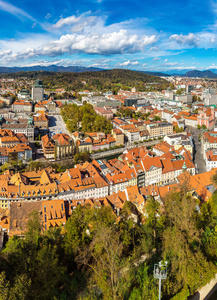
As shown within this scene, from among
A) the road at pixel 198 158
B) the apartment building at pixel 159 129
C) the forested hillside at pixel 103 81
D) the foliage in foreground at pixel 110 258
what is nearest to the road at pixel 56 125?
the apartment building at pixel 159 129

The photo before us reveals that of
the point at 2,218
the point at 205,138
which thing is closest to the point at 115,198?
the point at 2,218

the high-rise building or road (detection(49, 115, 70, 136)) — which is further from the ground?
the high-rise building

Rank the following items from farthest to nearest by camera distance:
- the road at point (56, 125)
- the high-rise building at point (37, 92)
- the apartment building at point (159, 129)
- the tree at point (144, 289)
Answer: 1. the high-rise building at point (37, 92)
2. the road at point (56, 125)
3. the apartment building at point (159, 129)
4. the tree at point (144, 289)

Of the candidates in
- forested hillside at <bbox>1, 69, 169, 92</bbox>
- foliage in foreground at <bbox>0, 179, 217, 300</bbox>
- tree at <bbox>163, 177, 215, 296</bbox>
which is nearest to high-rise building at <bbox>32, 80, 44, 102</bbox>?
forested hillside at <bbox>1, 69, 169, 92</bbox>

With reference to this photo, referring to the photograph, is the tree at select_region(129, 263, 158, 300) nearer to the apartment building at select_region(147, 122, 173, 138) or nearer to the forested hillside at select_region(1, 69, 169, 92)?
the apartment building at select_region(147, 122, 173, 138)

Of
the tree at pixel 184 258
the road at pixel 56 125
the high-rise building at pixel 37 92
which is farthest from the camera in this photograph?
the high-rise building at pixel 37 92

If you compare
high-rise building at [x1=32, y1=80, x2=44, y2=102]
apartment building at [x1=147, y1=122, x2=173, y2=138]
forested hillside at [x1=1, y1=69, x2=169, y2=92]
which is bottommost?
apartment building at [x1=147, y1=122, x2=173, y2=138]

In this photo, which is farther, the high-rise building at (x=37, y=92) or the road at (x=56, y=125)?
the high-rise building at (x=37, y=92)

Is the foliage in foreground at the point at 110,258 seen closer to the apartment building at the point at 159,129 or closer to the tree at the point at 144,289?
the tree at the point at 144,289

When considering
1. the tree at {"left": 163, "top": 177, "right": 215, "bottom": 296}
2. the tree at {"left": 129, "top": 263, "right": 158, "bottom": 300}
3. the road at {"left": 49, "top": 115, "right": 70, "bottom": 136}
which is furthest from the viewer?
the road at {"left": 49, "top": 115, "right": 70, "bottom": 136}

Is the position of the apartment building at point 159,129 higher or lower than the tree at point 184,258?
higher
